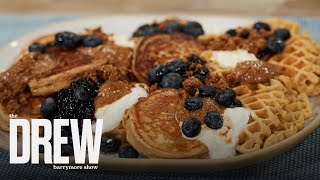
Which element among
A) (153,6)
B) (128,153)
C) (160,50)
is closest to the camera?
(128,153)

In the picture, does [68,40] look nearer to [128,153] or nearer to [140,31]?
[140,31]

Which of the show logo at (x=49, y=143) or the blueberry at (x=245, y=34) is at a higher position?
the blueberry at (x=245, y=34)

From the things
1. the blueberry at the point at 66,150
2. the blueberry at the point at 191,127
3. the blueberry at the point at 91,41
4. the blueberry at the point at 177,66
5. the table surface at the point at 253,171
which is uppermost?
the blueberry at the point at 91,41

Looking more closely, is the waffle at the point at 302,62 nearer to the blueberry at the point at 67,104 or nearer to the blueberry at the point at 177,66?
the blueberry at the point at 177,66

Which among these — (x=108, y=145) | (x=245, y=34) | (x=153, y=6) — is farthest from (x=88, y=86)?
(x=153, y=6)

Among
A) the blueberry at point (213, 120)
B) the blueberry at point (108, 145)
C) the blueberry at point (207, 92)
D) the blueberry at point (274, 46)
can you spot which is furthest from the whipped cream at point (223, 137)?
the blueberry at point (274, 46)

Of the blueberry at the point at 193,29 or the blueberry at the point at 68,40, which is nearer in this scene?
the blueberry at the point at 68,40

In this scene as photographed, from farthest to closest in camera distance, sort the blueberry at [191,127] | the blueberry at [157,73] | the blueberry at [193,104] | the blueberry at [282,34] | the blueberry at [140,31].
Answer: the blueberry at [140,31] < the blueberry at [282,34] < the blueberry at [157,73] < the blueberry at [193,104] < the blueberry at [191,127]
